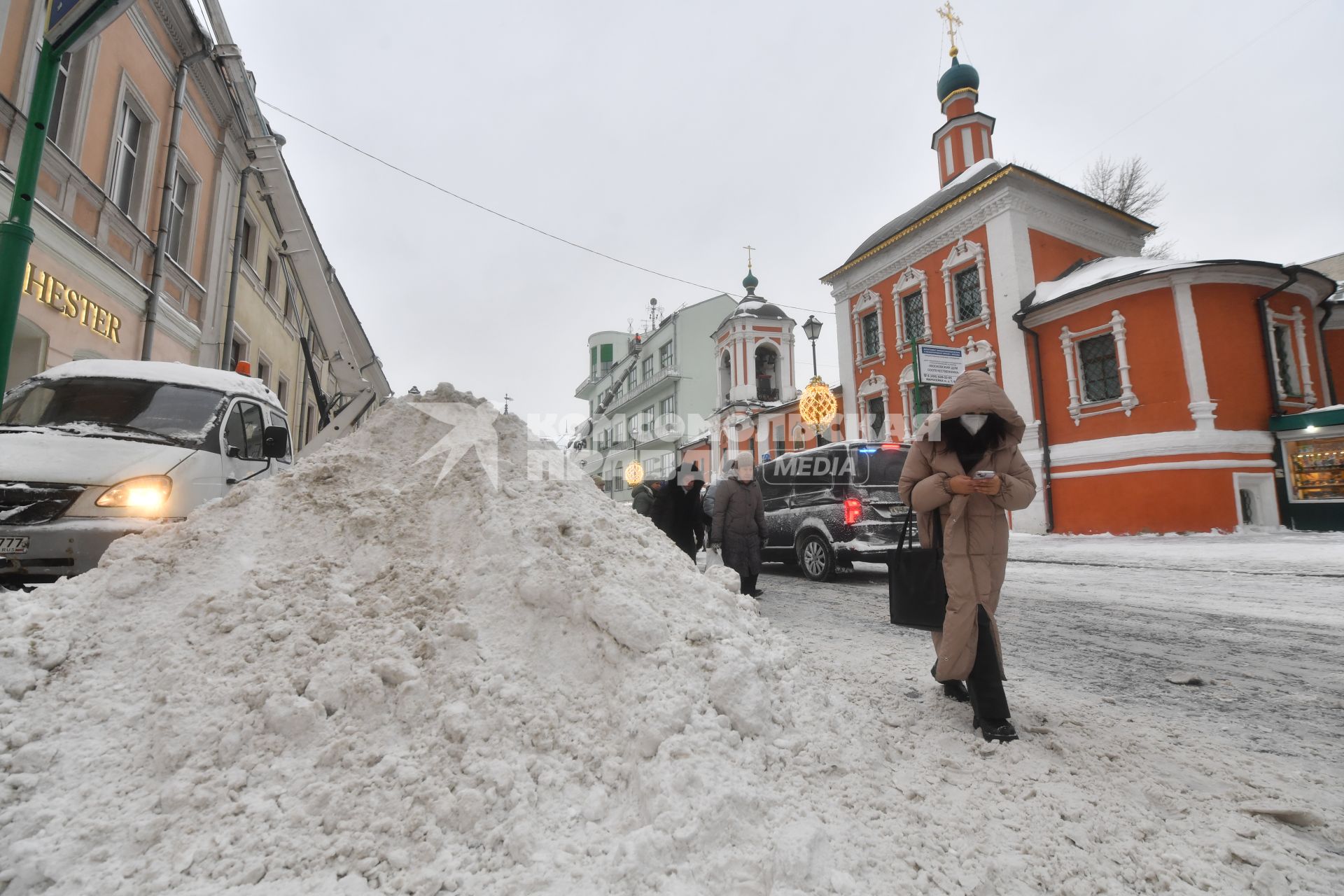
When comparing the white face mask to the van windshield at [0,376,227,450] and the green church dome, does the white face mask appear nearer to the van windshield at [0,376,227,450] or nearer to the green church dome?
the van windshield at [0,376,227,450]

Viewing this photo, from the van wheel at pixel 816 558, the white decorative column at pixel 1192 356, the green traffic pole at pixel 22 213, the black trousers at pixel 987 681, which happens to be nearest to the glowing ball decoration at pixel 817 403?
the white decorative column at pixel 1192 356

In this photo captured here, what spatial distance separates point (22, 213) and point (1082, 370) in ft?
69.3

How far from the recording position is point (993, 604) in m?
3.21

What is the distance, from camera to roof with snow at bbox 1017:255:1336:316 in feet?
51.0

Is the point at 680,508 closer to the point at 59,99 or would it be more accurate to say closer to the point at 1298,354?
the point at 59,99

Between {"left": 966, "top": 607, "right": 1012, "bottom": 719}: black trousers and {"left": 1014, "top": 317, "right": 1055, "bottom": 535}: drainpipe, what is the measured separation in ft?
55.2

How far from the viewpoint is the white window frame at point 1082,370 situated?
16172mm

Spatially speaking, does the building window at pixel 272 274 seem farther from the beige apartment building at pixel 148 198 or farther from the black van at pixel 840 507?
the black van at pixel 840 507

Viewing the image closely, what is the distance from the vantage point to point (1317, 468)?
567 inches

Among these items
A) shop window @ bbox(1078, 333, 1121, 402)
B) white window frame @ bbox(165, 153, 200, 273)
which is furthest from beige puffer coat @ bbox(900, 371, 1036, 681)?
shop window @ bbox(1078, 333, 1121, 402)

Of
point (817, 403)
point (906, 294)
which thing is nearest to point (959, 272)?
point (906, 294)

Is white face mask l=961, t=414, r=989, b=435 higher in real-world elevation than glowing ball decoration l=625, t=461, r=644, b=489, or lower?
lower

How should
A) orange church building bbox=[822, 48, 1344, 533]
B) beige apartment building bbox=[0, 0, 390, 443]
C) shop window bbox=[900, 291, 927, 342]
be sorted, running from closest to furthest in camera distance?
1. beige apartment building bbox=[0, 0, 390, 443]
2. orange church building bbox=[822, 48, 1344, 533]
3. shop window bbox=[900, 291, 927, 342]

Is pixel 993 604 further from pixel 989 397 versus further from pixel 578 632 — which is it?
pixel 578 632
